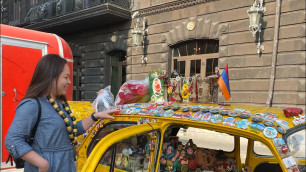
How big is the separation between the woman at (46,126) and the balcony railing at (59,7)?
395 inches

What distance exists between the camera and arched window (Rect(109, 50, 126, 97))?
42.1 feet

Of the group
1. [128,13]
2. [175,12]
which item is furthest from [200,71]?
[128,13]

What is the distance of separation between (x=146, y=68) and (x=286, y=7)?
617cm

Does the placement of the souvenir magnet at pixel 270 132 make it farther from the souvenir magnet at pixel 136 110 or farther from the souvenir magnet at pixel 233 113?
the souvenir magnet at pixel 136 110

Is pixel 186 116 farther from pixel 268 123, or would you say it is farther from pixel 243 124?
pixel 268 123

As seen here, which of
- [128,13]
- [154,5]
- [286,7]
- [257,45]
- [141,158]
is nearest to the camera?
[141,158]

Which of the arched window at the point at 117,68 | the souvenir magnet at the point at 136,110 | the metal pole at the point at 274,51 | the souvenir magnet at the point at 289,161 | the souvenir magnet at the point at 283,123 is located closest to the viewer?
the souvenir magnet at the point at 289,161

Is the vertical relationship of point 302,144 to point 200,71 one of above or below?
below

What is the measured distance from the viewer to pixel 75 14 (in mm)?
12258

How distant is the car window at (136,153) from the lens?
6.31ft

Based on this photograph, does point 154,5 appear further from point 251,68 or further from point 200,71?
point 251,68

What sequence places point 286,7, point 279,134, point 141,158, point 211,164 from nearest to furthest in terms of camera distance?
1. point 279,134
2. point 141,158
3. point 211,164
4. point 286,7

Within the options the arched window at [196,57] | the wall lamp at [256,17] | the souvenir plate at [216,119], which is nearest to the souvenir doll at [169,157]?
the souvenir plate at [216,119]

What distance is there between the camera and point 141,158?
2174 millimetres
